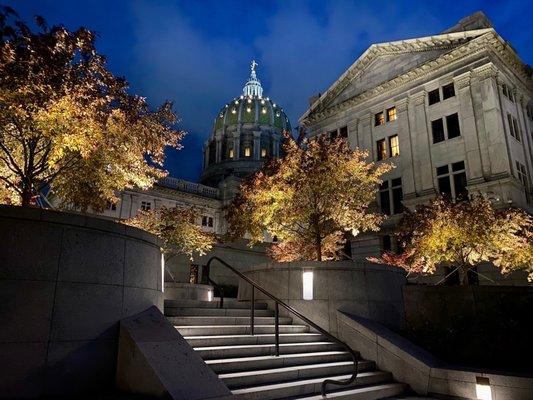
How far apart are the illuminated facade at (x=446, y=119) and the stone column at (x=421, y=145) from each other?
88mm

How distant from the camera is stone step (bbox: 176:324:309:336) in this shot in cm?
918

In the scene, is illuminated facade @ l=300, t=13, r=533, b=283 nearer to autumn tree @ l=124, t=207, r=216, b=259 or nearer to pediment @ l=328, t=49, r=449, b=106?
pediment @ l=328, t=49, r=449, b=106

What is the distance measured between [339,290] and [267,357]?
456 centimetres

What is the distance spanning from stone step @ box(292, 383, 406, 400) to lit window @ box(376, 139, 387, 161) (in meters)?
29.2

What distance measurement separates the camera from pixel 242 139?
340 feet

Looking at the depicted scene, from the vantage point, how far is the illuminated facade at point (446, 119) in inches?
1123

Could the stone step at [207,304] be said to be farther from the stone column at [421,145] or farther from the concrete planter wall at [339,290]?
the stone column at [421,145]

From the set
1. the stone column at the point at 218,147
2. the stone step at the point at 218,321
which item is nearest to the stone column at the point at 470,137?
the stone step at the point at 218,321

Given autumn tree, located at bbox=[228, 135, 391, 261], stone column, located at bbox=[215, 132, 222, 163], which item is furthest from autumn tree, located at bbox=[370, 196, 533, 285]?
stone column, located at bbox=[215, 132, 222, 163]

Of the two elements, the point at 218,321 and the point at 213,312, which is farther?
the point at 213,312

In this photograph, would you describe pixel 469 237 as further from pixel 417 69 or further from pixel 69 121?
pixel 417 69

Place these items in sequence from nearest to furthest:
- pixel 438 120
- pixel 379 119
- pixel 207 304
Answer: pixel 207 304 → pixel 438 120 → pixel 379 119

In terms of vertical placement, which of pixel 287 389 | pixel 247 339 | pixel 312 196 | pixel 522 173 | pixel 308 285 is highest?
pixel 522 173

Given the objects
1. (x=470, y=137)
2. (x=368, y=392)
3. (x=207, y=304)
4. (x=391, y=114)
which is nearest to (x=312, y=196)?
(x=207, y=304)
